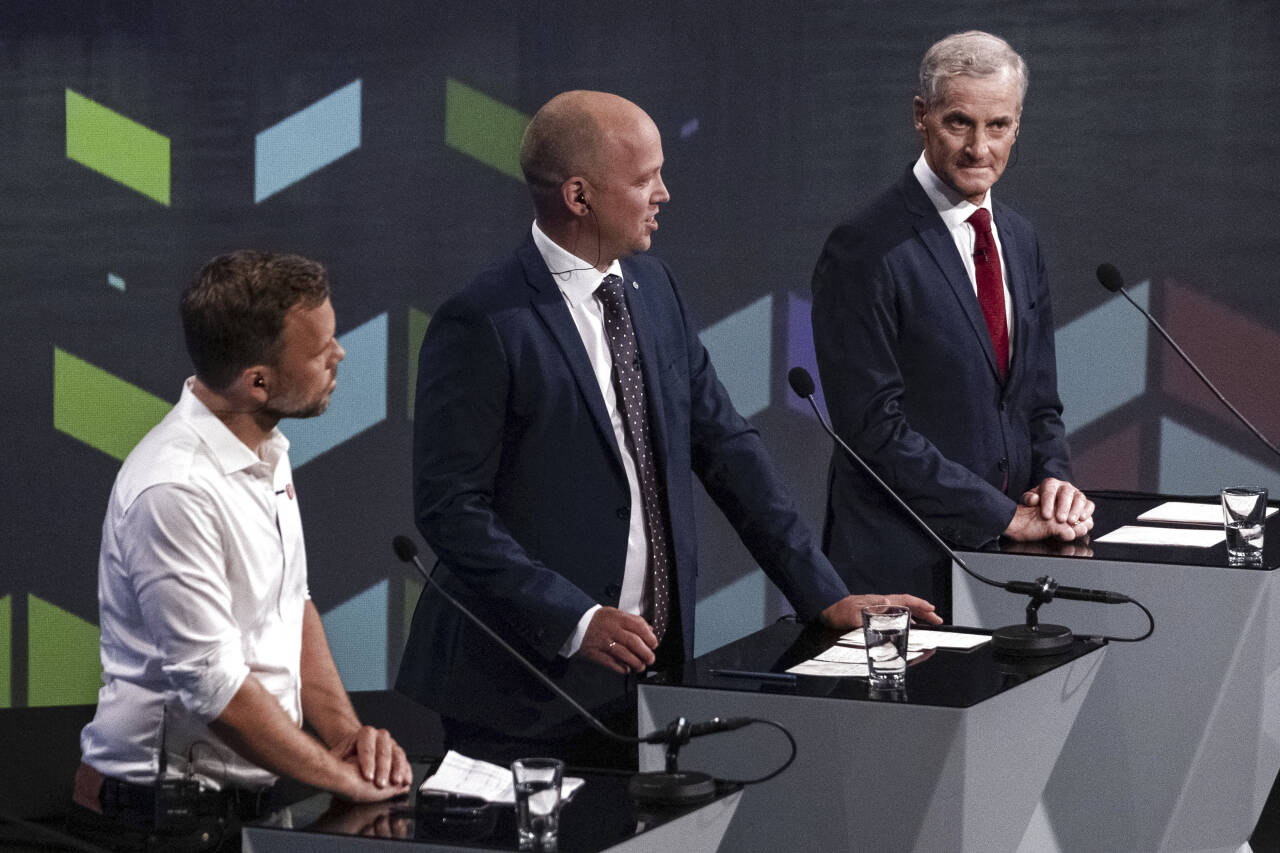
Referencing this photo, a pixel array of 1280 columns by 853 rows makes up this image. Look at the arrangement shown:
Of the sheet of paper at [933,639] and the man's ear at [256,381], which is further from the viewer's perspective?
the sheet of paper at [933,639]

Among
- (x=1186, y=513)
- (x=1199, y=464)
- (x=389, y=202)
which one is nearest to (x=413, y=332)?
(x=389, y=202)

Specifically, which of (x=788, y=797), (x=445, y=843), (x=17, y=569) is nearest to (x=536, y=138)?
(x=788, y=797)

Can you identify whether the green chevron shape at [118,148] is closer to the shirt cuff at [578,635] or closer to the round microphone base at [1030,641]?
the shirt cuff at [578,635]

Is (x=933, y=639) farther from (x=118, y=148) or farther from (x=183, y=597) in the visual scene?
(x=118, y=148)

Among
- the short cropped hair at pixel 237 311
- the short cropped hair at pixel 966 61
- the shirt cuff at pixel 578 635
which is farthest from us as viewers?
the short cropped hair at pixel 966 61

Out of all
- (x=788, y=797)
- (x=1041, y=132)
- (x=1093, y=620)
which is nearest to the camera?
(x=788, y=797)

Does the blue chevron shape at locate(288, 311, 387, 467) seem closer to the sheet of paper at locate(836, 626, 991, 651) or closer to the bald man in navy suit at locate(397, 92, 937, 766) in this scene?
the bald man in navy suit at locate(397, 92, 937, 766)

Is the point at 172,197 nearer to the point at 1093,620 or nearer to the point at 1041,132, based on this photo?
the point at 1041,132

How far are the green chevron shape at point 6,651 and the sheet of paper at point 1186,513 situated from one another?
137 inches

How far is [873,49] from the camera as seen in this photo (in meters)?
5.27

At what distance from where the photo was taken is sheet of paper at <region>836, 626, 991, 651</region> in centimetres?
264

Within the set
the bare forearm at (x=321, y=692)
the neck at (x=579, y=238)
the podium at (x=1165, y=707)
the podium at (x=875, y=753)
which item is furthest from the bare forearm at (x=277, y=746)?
the podium at (x=1165, y=707)

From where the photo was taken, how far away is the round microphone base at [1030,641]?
2.57m

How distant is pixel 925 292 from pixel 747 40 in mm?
2211
